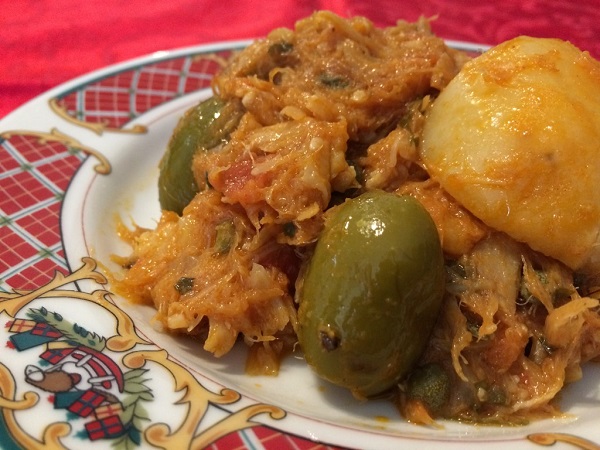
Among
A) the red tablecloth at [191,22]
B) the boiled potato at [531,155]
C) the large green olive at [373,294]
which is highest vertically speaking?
the boiled potato at [531,155]

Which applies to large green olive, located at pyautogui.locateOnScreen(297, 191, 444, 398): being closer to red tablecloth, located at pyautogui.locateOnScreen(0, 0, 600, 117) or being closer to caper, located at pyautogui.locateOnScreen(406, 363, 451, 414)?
caper, located at pyautogui.locateOnScreen(406, 363, 451, 414)

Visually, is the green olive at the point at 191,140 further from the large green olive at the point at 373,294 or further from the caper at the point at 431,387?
the caper at the point at 431,387

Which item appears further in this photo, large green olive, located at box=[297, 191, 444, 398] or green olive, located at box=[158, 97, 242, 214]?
green olive, located at box=[158, 97, 242, 214]

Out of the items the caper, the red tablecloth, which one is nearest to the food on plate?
the caper

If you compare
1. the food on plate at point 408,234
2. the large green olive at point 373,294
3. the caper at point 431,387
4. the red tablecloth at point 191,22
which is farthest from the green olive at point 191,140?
the red tablecloth at point 191,22

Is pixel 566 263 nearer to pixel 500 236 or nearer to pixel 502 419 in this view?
pixel 500 236

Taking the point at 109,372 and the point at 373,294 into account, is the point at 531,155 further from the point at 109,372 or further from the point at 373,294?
the point at 109,372

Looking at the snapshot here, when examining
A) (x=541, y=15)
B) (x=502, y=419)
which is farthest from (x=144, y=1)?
(x=502, y=419)
